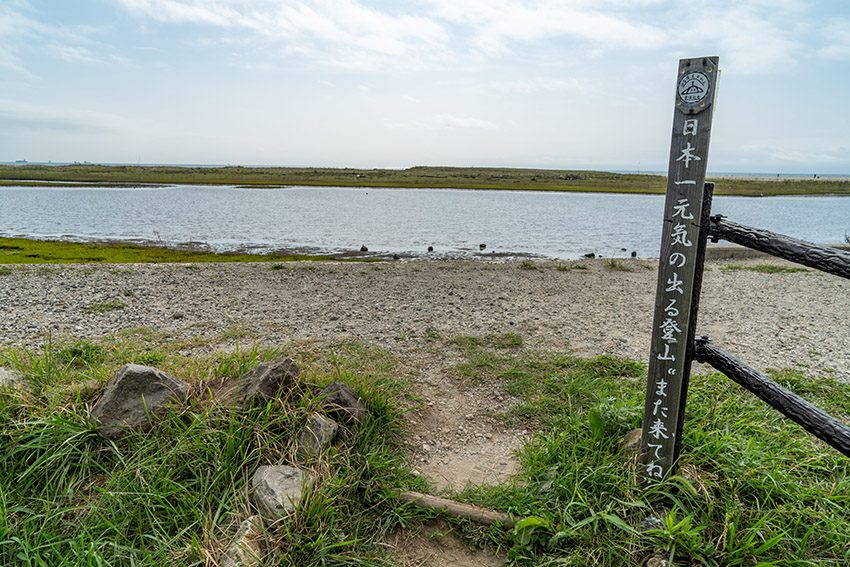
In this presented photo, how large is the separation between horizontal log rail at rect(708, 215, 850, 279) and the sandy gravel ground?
2.51 m

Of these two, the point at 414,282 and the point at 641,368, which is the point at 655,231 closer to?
the point at 414,282

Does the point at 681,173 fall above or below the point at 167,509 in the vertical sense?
above

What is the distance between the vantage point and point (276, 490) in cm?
A: 321

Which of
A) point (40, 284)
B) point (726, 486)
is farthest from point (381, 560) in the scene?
point (40, 284)

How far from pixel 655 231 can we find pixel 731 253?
18.2m

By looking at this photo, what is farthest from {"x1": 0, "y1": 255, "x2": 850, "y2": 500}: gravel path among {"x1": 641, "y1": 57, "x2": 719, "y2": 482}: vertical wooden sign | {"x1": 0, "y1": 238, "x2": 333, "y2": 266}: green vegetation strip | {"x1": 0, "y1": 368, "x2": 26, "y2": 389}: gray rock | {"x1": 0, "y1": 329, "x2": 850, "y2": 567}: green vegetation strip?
{"x1": 0, "y1": 238, "x2": 333, "y2": 266}: green vegetation strip

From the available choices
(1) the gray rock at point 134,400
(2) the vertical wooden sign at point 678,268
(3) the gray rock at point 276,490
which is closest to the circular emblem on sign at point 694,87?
(2) the vertical wooden sign at point 678,268

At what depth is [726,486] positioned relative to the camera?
10.3 ft

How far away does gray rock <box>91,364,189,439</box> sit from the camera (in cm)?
370

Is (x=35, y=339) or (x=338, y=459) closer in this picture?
(x=338, y=459)

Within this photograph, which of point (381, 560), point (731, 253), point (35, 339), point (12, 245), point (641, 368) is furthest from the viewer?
point (12, 245)

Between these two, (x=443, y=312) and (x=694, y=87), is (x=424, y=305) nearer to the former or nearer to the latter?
(x=443, y=312)

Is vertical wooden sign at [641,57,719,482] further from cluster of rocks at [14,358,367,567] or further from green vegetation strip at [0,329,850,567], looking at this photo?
cluster of rocks at [14,358,367,567]

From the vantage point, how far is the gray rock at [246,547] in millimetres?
2865
